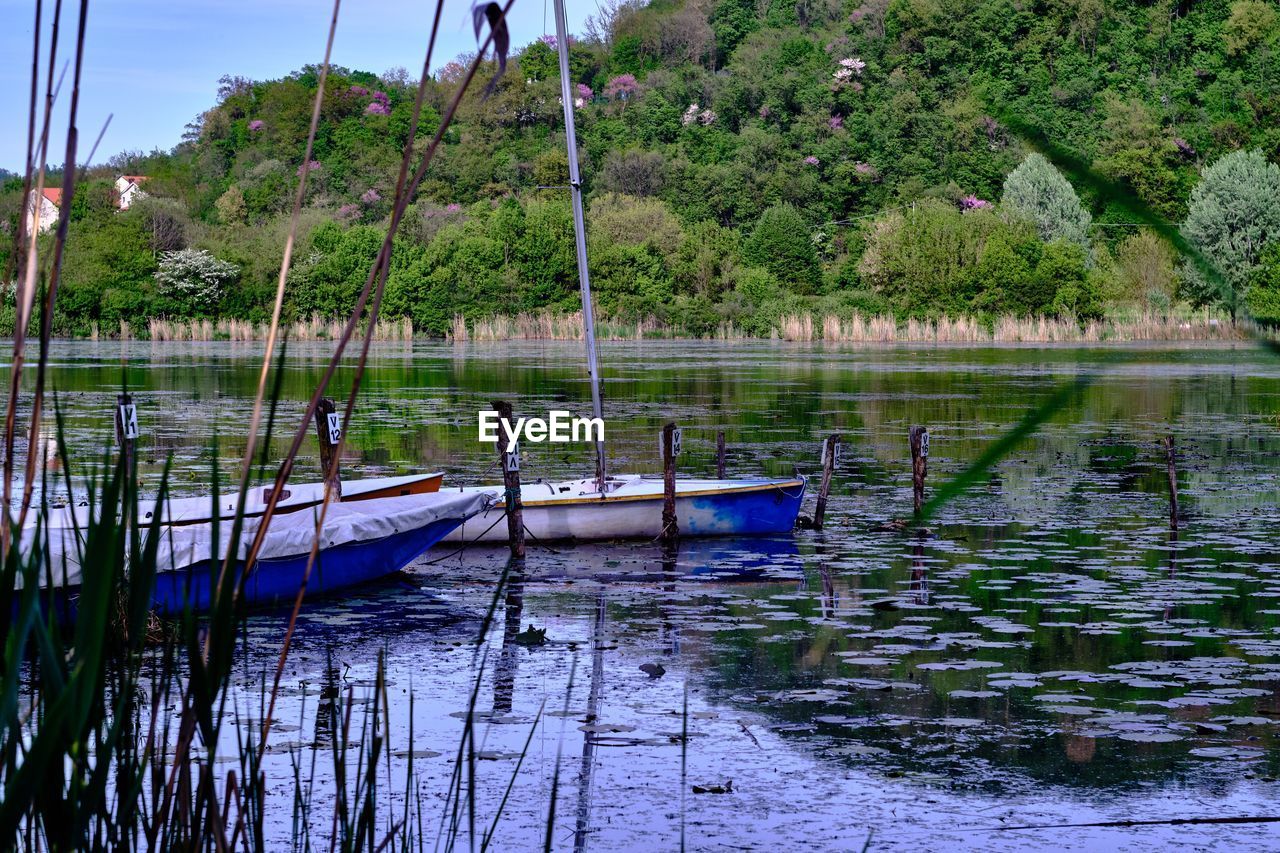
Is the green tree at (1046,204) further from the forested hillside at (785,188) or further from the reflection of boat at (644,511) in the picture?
the reflection of boat at (644,511)

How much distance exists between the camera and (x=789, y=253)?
78.2m

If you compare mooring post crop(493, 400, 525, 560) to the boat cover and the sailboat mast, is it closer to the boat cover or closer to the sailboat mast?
the boat cover

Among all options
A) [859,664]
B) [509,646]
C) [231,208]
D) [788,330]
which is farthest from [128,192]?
[859,664]

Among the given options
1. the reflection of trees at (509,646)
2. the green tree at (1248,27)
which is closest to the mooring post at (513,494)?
the reflection of trees at (509,646)

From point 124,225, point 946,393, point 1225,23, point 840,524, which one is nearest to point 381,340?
point 124,225

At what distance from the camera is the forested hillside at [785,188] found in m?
71.6

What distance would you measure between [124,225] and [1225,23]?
6207cm

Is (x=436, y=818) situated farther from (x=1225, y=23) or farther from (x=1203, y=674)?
(x=1225, y=23)

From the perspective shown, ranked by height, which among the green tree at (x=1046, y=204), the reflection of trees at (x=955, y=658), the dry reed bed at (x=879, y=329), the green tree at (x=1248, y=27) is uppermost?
the green tree at (x=1248, y=27)

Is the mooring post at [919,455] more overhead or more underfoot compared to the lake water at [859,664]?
more overhead

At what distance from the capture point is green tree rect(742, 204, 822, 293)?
78188mm

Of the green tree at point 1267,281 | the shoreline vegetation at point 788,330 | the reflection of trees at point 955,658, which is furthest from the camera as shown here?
the shoreline vegetation at point 788,330

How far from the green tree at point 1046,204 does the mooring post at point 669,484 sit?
198 feet

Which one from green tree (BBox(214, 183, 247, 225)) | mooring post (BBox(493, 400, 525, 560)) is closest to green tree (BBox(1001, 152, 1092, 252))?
green tree (BBox(214, 183, 247, 225))
